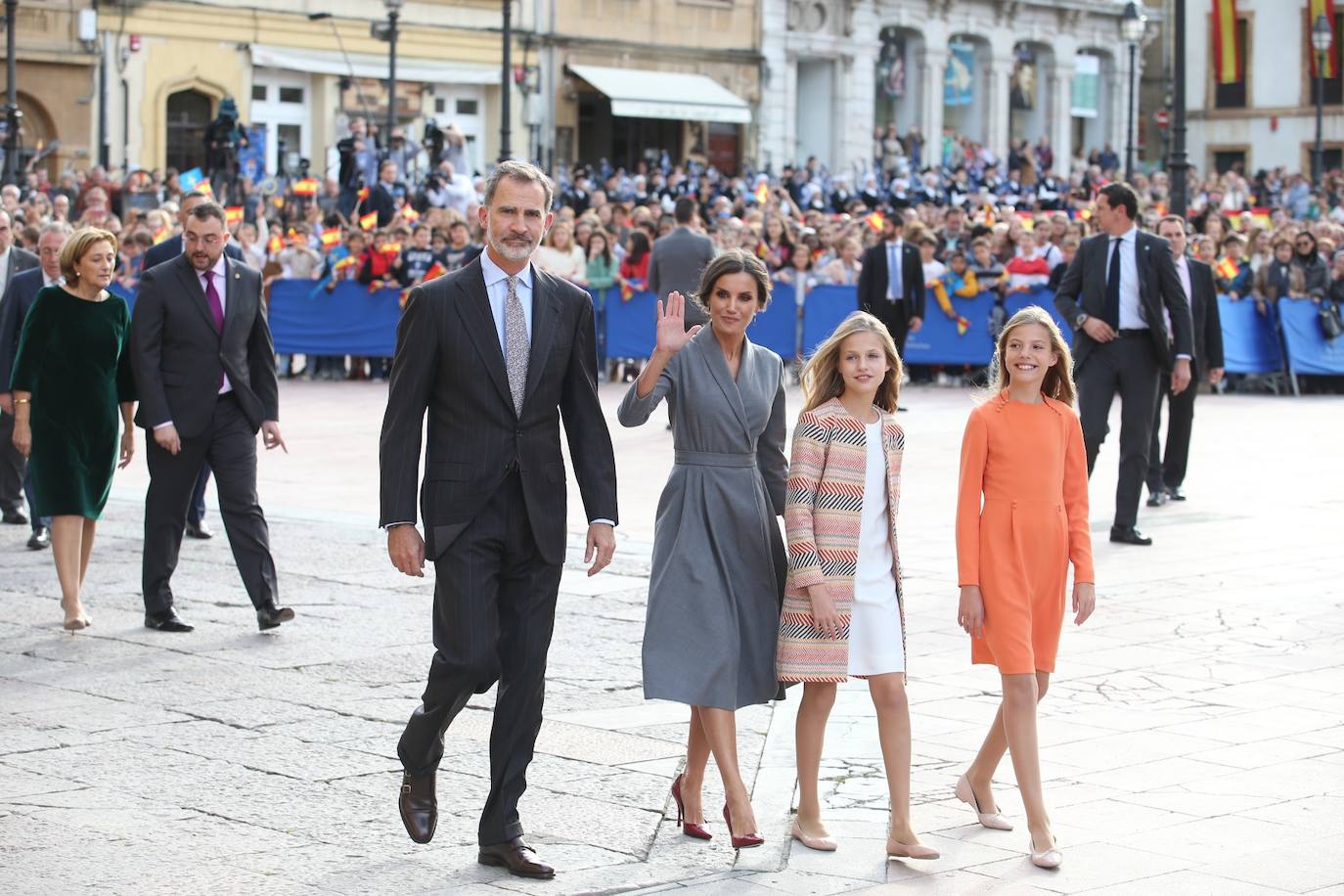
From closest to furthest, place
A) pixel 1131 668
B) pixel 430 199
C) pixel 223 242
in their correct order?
pixel 1131 668, pixel 223 242, pixel 430 199

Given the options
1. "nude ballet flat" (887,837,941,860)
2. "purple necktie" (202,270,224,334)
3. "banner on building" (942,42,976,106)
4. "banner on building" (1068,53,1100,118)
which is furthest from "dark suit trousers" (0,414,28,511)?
"banner on building" (1068,53,1100,118)

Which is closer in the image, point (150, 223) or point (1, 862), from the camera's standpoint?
point (1, 862)

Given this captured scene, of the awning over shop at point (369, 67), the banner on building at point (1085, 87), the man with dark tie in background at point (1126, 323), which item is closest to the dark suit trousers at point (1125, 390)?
the man with dark tie in background at point (1126, 323)

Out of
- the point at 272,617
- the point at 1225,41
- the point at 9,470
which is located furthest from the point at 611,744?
the point at 1225,41

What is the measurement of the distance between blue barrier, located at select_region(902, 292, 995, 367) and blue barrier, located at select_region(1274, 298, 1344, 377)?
2.60 meters

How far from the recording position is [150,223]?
17.2 m

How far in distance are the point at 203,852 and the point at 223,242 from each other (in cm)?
412

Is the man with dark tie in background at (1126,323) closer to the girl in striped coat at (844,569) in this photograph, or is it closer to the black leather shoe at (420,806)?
the girl in striped coat at (844,569)

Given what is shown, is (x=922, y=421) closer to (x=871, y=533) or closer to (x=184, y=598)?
(x=184, y=598)

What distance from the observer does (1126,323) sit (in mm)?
11883

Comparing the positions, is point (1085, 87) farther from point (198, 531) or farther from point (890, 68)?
point (198, 531)

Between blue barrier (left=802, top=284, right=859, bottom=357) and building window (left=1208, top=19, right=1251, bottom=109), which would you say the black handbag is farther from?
building window (left=1208, top=19, right=1251, bottom=109)

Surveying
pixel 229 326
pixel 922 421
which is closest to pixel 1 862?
pixel 229 326

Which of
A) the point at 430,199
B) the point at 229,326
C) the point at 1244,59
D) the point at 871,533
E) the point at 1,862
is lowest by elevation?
the point at 1,862
